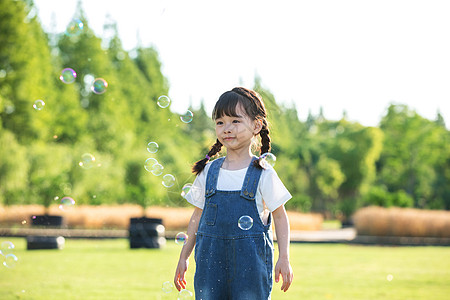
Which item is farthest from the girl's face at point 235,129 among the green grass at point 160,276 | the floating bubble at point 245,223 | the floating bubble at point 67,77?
the floating bubble at point 67,77

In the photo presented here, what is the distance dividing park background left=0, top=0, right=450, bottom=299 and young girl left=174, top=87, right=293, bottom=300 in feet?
3.87

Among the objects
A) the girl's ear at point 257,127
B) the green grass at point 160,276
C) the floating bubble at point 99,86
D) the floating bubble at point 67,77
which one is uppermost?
the floating bubble at point 67,77

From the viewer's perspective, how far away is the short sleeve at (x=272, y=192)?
308cm

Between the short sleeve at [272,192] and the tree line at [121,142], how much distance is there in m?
9.45

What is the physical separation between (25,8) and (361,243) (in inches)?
943

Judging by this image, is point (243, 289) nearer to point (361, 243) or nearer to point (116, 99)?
point (361, 243)

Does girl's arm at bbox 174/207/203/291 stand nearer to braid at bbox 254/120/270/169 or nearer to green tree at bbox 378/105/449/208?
braid at bbox 254/120/270/169

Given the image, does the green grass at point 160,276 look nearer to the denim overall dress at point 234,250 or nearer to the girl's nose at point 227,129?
the denim overall dress at point 234,250

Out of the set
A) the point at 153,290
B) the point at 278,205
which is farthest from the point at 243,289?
the point at 153,290

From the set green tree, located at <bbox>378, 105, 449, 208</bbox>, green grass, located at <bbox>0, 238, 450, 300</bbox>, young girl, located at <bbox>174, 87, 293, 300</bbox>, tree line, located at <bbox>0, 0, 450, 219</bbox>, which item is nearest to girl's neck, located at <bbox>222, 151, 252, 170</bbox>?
young girl, located at <bbox>174, 87, 293, 300</bbox>

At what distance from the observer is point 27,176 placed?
2731cm

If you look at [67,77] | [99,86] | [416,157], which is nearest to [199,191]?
[99,86]

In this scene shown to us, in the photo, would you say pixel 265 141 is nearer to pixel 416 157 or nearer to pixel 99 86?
pixel 99 86

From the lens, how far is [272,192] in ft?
10.2
